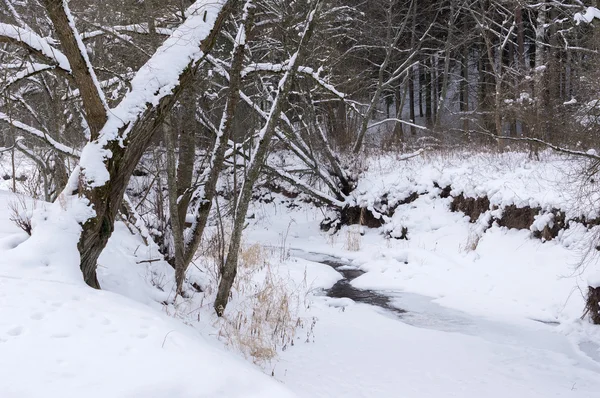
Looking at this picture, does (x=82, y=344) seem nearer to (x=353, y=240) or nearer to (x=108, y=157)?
(x=108, y=157)

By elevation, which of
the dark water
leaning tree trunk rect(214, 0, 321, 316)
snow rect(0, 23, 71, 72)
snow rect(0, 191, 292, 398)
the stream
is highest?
snow rect(0, 23, 71, 72)

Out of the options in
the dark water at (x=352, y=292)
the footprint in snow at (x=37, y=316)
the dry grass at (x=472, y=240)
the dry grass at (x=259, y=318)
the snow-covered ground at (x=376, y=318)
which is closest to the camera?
the snow-covered ground at (x=376, y=318)

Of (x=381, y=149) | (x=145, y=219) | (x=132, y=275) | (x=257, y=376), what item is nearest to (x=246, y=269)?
(x=145, y=219)

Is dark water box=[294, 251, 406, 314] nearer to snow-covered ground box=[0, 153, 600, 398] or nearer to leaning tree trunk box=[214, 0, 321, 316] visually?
snow-covered ground box=[0, 153, 600, 398]

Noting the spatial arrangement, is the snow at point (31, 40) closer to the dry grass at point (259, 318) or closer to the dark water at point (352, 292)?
the dry grass at point (259, 318)

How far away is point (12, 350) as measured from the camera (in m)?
2.73

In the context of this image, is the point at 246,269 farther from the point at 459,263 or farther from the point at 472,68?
the point at 472,68

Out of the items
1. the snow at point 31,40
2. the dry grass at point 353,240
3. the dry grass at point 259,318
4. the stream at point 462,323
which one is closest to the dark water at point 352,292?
the stream at point 462,323

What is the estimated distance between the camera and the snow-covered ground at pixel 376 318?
2.88 m

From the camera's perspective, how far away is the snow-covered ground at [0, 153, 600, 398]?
2.88 metres

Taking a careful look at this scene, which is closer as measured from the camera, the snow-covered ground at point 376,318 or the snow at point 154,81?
the snow-covered ground at point 376,318

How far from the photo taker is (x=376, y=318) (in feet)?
23.7

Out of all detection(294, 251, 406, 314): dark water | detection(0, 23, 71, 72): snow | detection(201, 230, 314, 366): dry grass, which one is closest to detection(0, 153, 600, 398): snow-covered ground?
detection(201, 230, 314, 366): dry grass

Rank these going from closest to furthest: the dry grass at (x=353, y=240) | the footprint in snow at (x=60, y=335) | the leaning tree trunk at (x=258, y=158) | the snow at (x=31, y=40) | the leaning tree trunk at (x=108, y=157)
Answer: the footprint in snow at (x=60, y=335)
the snow at (x=31, y=40)
the leaning tree trunk at (x=108, y=157)
the leaning tree trunk at (x=258, y=158)
the dry grass at (x=353, y=240)
